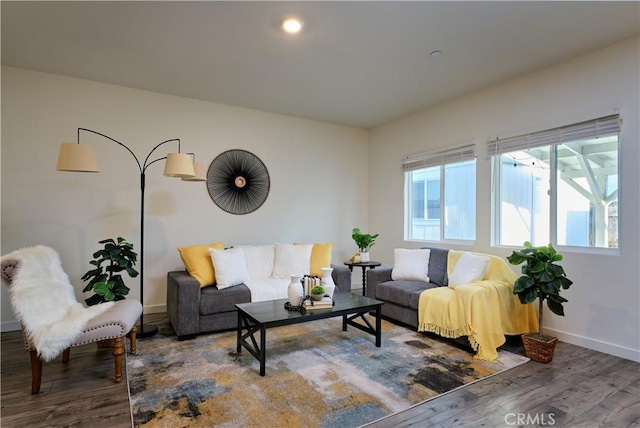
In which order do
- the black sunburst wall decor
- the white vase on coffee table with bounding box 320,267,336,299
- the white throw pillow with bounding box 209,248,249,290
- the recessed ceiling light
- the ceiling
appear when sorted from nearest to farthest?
1. the ceiling
2. the recessed ceiling light
3. the white vase on coffee table with bounding box 320,267,336,299
4. the white throw pillow with bounding box 209,248,249,290
5. the black sunburst wall decor

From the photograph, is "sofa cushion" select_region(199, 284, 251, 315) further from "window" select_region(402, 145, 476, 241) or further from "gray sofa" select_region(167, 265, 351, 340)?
"window" select_region(402, 145, 476, 241)

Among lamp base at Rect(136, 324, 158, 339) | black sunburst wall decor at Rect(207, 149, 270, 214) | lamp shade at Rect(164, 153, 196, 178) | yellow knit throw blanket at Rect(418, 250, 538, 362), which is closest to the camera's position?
yellow knit throw blanket at Rect(418, 250, 538, 362)

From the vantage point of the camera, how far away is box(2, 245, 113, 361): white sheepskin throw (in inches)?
89.0

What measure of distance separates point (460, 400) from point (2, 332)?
14.4 feet

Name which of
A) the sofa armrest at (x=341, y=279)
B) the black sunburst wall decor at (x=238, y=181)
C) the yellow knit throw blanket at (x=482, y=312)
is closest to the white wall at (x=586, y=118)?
the yellow knit throw blanket at (x=482, y=312)

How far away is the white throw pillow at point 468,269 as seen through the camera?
3404 mm

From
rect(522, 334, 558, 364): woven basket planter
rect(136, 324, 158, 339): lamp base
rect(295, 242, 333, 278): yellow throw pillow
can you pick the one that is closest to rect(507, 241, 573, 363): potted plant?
rect(522, 334, 558, 364): woven basket planter

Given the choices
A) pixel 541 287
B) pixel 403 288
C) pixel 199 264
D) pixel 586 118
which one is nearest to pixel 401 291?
pixel 403 288

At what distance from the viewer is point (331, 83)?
3.96 m

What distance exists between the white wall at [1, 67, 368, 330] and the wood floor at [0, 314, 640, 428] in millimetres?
1438

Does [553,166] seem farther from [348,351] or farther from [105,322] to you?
[105,322]

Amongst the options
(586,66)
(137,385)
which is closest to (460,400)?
(137,385)

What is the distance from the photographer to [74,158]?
2.90 metres

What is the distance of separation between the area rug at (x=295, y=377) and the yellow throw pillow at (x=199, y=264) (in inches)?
23.9
